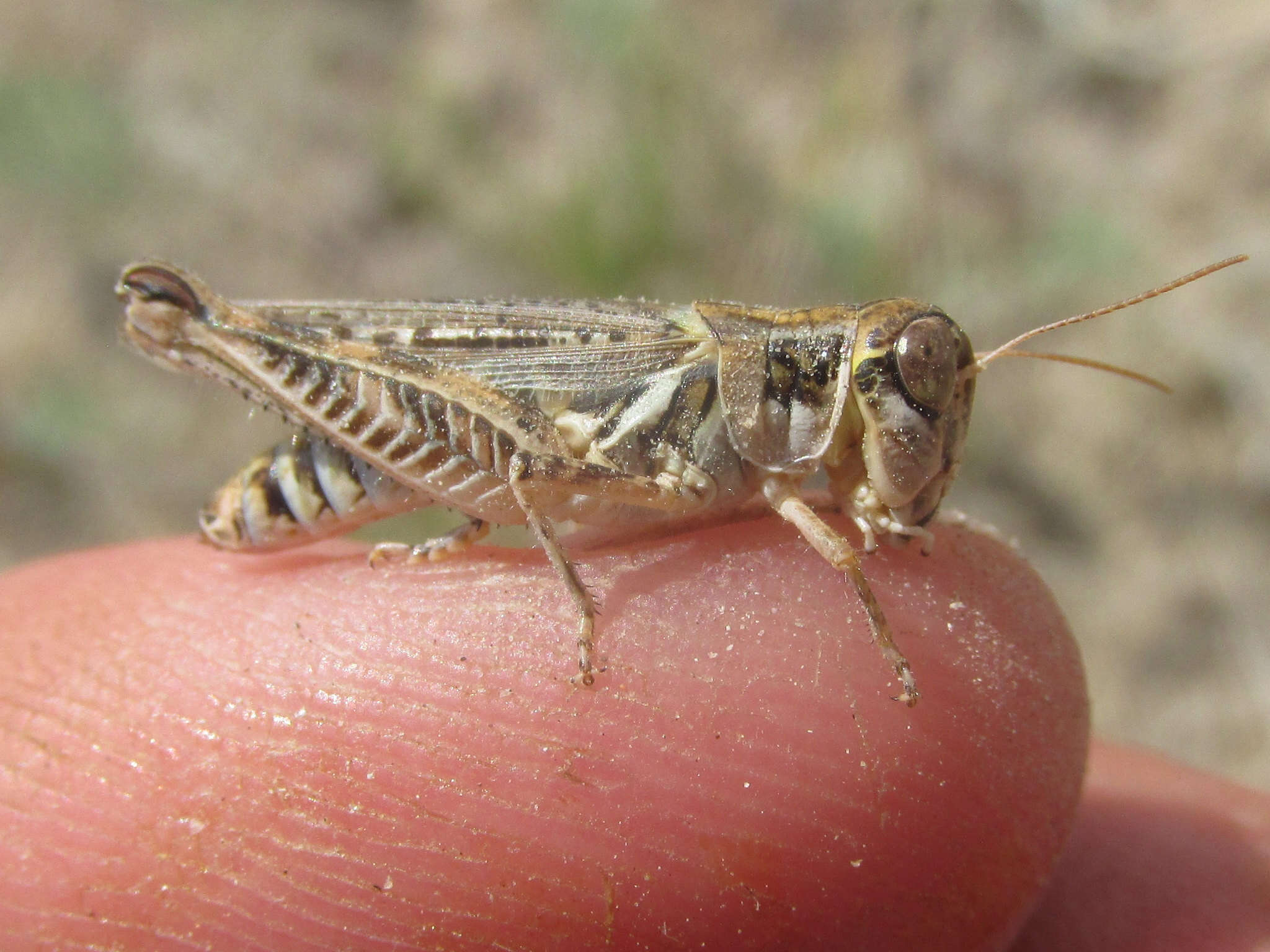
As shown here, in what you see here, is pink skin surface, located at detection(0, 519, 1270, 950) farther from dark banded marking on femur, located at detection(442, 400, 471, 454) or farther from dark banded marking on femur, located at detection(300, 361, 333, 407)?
dark banded marking on femur, located at detection(300, 361, 333, 407)

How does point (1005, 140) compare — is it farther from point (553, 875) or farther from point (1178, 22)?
point (553, 875)

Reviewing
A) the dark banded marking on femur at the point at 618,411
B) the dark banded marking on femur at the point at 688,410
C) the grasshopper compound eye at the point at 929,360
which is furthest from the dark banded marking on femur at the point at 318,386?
the grasshopper compound eye at the point at 929,360

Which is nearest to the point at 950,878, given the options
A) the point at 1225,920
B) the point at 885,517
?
the point at 885,517

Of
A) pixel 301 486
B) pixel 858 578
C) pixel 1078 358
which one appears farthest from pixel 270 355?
pixel 1078 358

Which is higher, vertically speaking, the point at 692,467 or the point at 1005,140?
the point at 1005,140

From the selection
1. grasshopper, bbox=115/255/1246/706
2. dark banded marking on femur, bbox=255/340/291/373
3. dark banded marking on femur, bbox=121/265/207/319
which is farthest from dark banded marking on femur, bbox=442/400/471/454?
dark banded marking on femur, bbox=121/265/207/319

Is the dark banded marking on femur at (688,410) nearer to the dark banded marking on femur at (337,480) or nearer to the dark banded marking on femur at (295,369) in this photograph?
the dark banded marking on femur at (337,480)
